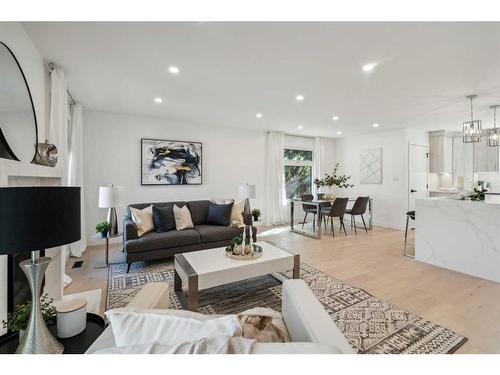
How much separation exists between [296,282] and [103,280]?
258cm

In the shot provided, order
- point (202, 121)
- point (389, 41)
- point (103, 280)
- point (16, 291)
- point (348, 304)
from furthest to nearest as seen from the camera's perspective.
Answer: point (202, 121) < point (103, 280) < point (348, 304) < point (389, 41) < point (16, 291)

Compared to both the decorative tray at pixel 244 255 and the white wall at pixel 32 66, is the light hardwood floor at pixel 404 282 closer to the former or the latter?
the decorative tray at pixel 244 255

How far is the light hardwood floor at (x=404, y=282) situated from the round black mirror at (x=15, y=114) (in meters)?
1.55

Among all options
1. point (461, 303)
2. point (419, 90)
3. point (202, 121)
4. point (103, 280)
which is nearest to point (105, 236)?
point (103, 280)

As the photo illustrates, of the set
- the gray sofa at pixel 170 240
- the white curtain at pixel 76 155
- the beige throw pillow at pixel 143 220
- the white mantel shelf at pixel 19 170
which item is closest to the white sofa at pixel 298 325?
the white mantel shelf at pixel 19 170

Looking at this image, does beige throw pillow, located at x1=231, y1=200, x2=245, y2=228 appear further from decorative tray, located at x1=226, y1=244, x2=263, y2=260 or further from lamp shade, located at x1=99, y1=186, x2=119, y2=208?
lamp shade, located at x1=99, y1=186, x2=119, y2=208

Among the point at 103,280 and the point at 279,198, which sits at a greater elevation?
the point at 279,198

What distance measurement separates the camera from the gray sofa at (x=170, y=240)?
3.12m

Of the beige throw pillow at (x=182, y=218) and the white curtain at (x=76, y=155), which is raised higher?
the white curtain at (x=76, y=155)

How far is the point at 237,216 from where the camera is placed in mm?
4059

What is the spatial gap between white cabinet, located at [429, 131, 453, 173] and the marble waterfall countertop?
3.52 meters

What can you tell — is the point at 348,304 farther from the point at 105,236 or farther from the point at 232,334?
the point at 105,236
